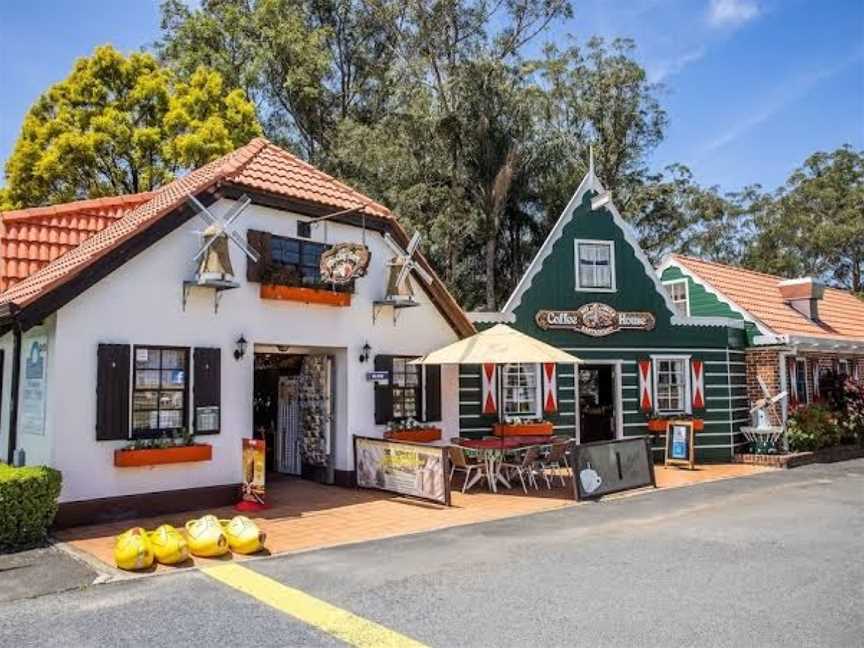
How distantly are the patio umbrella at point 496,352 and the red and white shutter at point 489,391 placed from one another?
5.98 ft

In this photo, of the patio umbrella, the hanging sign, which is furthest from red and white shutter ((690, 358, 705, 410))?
the hanging sign

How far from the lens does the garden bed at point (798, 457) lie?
15.7 m

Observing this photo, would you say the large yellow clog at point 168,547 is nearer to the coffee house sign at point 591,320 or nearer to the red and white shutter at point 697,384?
the coffee house sign at point 591,320

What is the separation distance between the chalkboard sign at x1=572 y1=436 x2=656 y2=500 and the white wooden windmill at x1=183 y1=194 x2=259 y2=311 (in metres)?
5.84

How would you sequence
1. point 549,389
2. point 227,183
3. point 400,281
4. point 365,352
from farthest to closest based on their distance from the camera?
point 549,389 → point 400,281 → point 365,352 → point 227,183

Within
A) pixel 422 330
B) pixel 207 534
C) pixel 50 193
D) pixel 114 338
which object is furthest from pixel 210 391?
pixel 50 193

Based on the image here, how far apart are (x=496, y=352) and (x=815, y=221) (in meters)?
31.1

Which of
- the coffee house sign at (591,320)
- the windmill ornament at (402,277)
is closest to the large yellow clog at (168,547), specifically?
the windmill ornament at (402,277)

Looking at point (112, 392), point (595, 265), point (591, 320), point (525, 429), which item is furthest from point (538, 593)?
point (595, 265)

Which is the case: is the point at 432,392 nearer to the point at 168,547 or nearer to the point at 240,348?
the point at 240,348

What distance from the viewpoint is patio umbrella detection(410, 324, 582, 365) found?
11.5 metres

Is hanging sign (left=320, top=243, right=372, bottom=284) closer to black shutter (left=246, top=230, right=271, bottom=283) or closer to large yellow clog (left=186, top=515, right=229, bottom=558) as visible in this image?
black shutter (left=246, top=230, right=271, bottom=283)

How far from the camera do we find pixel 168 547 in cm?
712

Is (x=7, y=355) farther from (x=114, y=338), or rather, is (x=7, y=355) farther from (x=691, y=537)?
(x=691, y=537)
